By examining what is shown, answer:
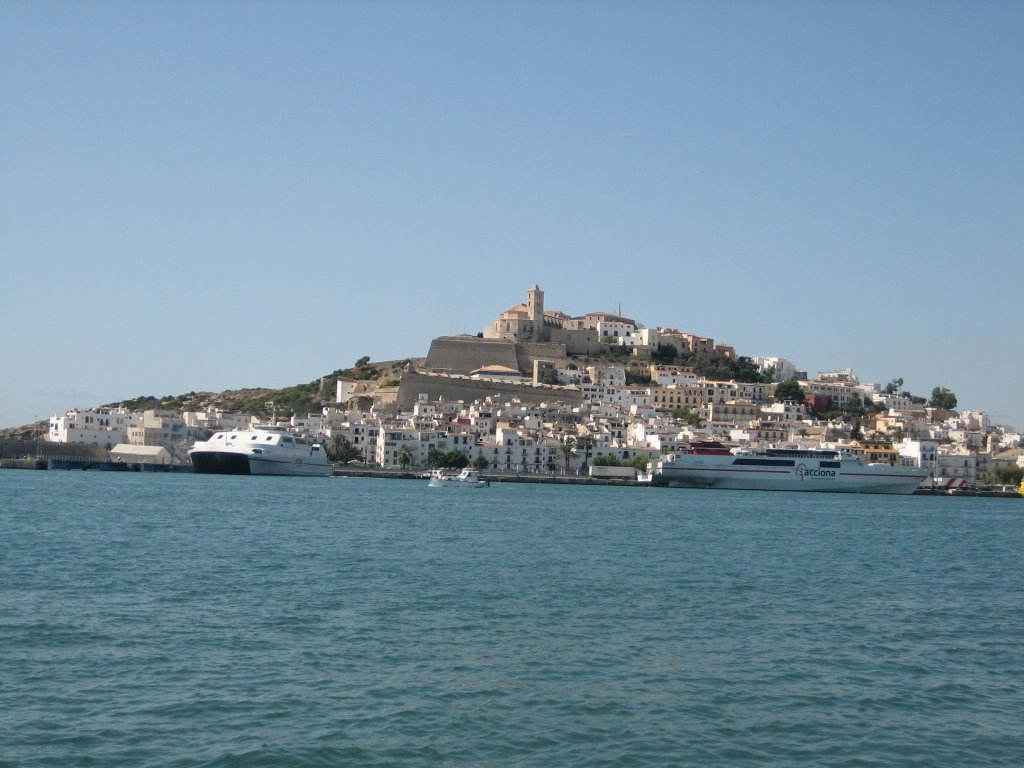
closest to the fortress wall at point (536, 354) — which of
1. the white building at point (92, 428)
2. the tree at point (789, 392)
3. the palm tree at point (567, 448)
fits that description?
the tree at point (789, 392)

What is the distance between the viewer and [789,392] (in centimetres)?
9475

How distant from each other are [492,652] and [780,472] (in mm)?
53761

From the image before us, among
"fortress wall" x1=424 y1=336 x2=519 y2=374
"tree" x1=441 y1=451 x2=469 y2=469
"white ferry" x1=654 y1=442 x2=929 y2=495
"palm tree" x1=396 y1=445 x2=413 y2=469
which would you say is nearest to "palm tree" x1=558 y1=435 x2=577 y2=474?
"tree" x1=441 y1=451 x2=469 y2=469

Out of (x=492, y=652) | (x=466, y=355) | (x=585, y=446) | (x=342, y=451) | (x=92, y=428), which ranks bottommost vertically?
(x=492, y=652)

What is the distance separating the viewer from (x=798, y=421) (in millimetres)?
87250

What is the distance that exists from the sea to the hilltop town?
157ft

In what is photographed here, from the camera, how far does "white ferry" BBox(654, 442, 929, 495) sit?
2517 inches

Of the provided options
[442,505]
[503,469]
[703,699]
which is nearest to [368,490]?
[442,505]

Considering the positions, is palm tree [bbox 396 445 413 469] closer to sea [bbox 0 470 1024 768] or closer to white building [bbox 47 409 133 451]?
white building [bbox 47 409 133 451]

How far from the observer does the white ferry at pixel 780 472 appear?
63.9 metres

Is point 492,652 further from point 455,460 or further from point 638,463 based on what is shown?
point 638,463

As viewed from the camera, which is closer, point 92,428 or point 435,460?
point 435,460

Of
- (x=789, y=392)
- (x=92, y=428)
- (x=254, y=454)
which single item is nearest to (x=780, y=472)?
(x=254, y=454)

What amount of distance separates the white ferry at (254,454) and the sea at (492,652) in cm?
3732
